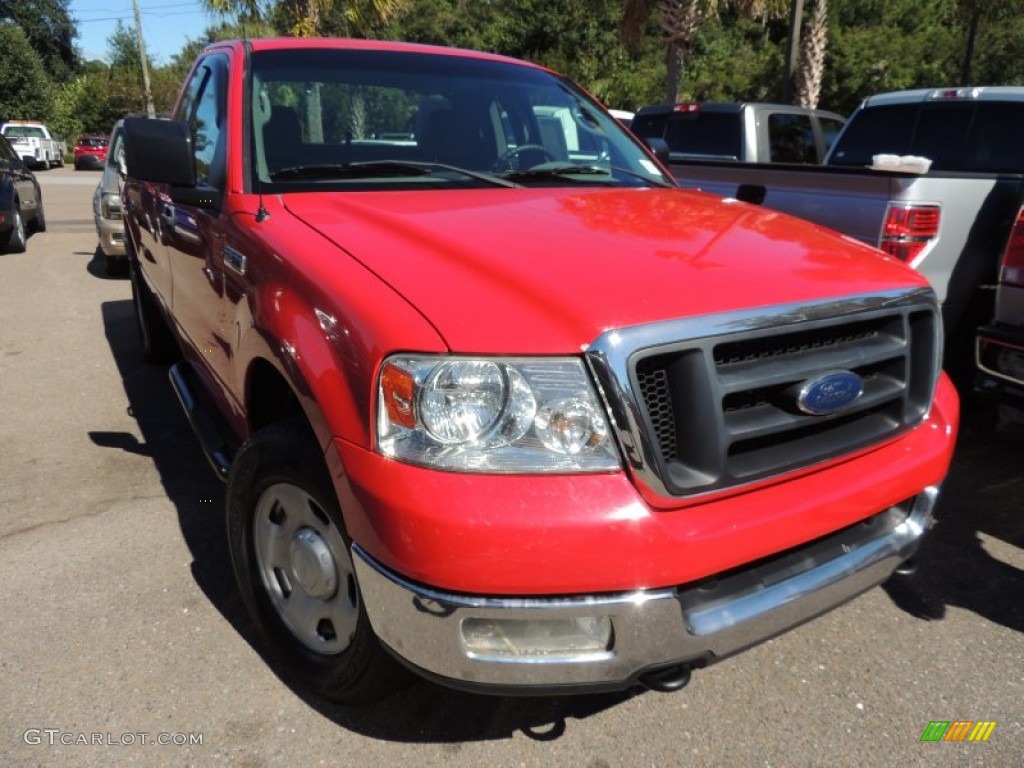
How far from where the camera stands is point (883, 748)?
2.35 metres

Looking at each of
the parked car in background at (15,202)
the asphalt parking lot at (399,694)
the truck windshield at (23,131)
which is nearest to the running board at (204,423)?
the asphalt parking lot at (399,694)

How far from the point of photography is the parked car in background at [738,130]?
8.24 metres

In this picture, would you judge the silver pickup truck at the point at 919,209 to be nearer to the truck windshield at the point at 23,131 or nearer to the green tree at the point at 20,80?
the truck windshield at the point at 23,131

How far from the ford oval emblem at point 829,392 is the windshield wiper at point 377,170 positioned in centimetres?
145

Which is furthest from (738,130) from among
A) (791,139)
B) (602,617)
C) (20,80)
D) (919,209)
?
(20,80)

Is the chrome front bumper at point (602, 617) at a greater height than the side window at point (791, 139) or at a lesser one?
lesser

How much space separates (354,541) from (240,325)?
3.34 ft

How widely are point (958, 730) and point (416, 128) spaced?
2.80 metres

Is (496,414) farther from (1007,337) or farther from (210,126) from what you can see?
(1007,337)

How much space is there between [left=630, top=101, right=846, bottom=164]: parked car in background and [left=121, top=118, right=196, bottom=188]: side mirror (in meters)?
5.92

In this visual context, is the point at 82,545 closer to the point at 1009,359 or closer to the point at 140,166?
the point at 140,166

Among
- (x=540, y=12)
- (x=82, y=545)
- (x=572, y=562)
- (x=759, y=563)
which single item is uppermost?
(x=540, y=12)

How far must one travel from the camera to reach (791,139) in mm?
8867

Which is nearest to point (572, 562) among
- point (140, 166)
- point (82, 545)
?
point (140, 166)
